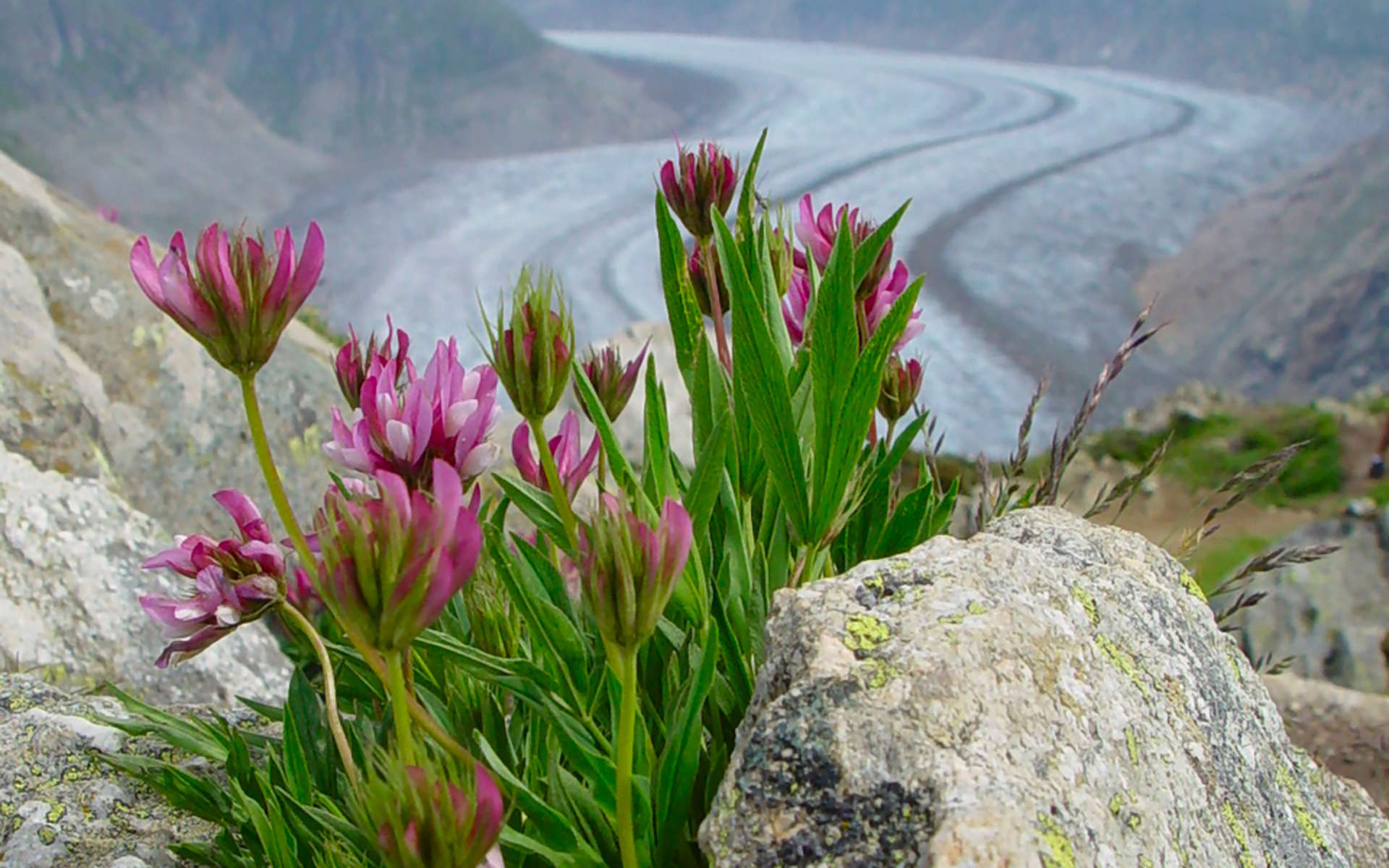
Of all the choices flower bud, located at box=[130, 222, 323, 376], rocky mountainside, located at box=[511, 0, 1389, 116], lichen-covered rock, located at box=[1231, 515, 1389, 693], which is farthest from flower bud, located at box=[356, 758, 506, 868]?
rocky mountainside, located at box=[511, 0, 1389, 116]

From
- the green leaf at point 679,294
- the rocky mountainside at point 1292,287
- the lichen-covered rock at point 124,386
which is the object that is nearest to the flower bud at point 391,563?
the green leaf at point 679,294

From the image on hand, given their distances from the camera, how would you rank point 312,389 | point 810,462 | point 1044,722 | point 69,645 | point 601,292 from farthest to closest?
point 601,292, point 312,389, point 69,645, point 810,462, point 1044,722

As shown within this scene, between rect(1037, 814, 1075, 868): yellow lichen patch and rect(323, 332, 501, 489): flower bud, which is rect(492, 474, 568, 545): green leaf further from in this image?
rect(1037, 814, 1075, 868): yellow lichen patch

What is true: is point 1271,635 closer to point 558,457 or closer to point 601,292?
point 558,457

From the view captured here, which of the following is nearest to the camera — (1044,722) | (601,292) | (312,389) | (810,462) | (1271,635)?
(1044,722)

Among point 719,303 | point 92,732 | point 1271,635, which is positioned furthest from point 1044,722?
point 1271,635

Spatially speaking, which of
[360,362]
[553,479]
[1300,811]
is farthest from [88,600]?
[1300,811]

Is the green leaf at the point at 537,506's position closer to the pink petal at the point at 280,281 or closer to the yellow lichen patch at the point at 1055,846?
the pink petal at the point at 280,281
